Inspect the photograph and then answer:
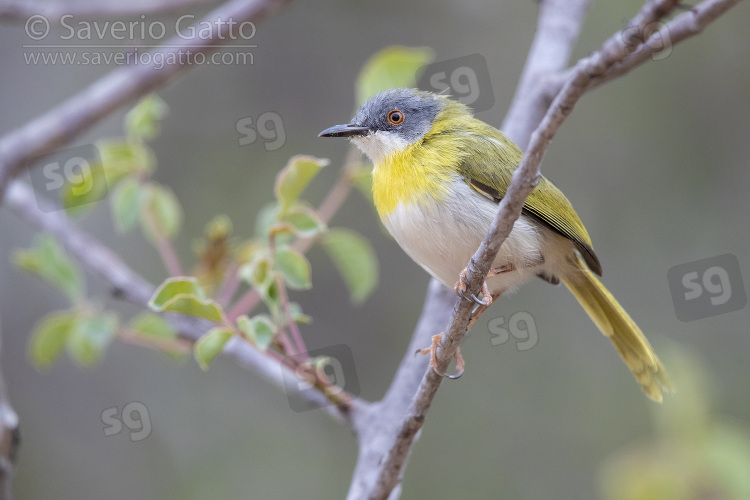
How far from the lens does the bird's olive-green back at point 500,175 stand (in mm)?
2557

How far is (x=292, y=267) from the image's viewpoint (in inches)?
91.4

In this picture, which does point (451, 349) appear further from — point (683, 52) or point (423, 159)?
point (683, 52)

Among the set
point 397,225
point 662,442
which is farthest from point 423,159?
point 662,442

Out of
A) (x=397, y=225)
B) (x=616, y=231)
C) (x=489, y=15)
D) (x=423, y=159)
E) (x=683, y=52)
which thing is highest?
(x=489, y=15)

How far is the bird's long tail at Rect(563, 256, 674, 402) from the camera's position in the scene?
9.50 feet

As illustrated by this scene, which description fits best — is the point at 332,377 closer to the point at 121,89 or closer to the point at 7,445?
the point at 7,445

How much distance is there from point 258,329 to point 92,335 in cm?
97

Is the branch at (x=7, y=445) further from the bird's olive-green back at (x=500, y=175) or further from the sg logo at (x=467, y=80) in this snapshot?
the sg logo at (x=467, y=80)

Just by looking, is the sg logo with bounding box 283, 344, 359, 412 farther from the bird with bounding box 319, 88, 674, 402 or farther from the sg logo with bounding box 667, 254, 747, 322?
the sg logo with bounding box 667, 254, 747, 322

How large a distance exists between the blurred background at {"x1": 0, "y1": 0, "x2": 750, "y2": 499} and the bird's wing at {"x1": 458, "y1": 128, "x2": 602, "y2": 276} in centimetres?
287

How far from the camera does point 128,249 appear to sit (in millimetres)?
5785

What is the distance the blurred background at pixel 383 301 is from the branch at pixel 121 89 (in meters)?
2.36

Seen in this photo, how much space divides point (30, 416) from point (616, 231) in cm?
469

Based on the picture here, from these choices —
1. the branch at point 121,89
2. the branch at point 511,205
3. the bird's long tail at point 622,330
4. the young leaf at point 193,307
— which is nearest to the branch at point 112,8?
the branch at point 121,89
